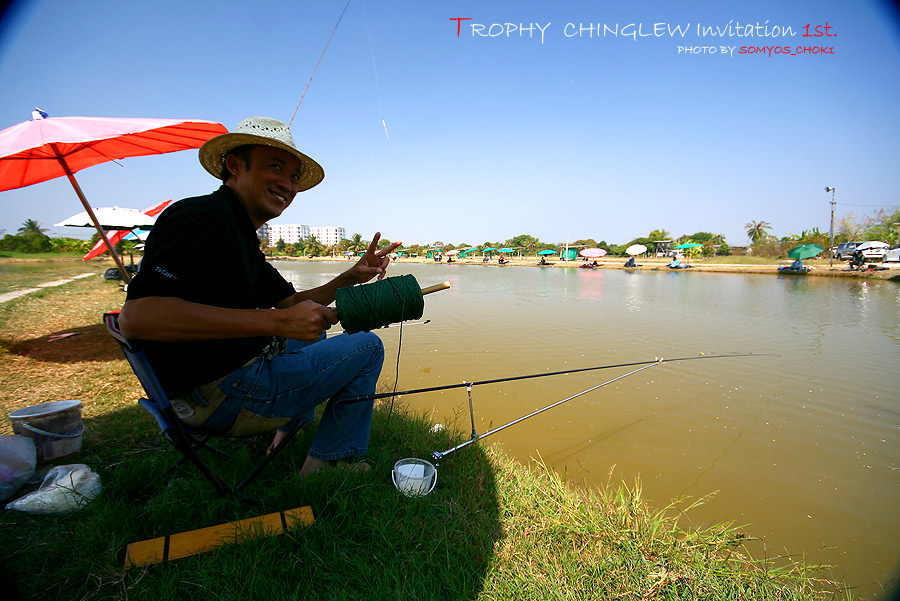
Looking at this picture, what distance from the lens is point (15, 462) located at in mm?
2115

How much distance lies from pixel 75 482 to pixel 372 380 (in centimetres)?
155

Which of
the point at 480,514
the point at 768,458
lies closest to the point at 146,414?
the point at 480,514

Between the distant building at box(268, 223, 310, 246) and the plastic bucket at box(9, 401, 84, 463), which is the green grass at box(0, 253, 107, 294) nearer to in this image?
the plastic bucket at box(9, 401, 84, 463)

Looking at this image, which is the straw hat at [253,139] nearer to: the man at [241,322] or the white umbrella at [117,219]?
the man at [241,322]

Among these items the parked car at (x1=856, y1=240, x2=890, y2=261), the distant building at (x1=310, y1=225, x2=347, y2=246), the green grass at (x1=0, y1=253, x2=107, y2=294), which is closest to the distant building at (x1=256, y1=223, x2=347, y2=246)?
the distant building at (x1=310, y1=225, x2=347, y2=246)

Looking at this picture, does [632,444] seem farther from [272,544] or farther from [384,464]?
[272,544]

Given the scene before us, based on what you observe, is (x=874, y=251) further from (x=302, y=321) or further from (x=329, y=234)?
(x=329, y=234)

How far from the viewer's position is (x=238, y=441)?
2.67 m

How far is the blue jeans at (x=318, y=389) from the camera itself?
1769mm

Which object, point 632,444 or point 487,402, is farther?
point 487,402

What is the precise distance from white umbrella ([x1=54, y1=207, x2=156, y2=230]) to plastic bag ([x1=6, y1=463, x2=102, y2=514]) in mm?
9542

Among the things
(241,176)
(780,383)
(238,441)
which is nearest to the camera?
(241,176)

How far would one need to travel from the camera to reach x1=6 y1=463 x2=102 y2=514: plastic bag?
184 centimetres

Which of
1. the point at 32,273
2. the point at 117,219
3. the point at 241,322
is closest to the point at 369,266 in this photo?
the point at 241,322
